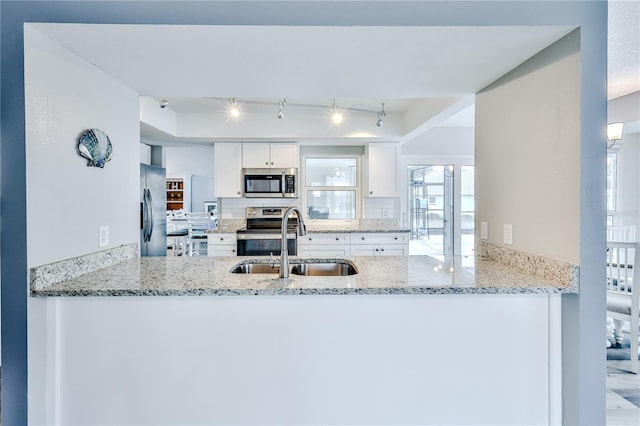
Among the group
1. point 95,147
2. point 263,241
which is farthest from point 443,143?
point 95,147

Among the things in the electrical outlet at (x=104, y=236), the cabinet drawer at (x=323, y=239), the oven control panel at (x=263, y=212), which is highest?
the oven control panel at (x=263, y=212)

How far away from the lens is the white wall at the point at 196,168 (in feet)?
30.1

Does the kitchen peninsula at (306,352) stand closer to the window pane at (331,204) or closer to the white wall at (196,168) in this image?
the window pane at (331,204)

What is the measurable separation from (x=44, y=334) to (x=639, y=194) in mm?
6261

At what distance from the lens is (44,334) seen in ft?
5.32

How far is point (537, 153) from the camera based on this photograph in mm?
1836

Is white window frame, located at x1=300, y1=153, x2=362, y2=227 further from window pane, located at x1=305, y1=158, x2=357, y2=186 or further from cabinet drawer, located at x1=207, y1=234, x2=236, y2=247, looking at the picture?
cabinet drawer, located at x1=207, y1=234, x2=236, y2=247

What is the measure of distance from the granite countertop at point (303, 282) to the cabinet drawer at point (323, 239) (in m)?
2.54

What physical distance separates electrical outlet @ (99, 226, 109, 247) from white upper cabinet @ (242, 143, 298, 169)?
274cm

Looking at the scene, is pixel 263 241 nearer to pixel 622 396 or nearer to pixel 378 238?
pixel 378 238

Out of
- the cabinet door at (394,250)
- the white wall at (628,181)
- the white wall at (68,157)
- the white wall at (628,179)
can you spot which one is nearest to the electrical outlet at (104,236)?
the white wall at (68,157)

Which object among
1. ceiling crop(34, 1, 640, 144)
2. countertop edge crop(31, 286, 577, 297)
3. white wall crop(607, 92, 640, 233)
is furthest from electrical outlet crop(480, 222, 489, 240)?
white wall crop(607, 92, 640, 233)

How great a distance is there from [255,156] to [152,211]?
4.71ft

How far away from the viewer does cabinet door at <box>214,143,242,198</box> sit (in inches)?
186
